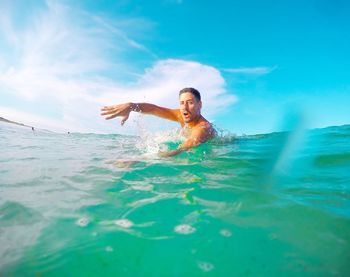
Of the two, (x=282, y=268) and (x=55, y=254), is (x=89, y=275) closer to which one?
(x=55, y=254)

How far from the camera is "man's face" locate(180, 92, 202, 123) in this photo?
7.69 m

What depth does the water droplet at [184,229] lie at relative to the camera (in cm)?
278

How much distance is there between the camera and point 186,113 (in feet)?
25.4

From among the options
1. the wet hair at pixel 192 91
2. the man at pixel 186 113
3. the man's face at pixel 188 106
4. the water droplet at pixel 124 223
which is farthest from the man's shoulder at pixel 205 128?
the water droplet at pixel 124 223

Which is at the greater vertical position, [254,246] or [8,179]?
[8,179]

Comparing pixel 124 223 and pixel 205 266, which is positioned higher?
pixel 124 223

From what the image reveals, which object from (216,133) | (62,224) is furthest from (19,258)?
(216,133)

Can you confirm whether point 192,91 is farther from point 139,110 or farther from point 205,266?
point 205,266

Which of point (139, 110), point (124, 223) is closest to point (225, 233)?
point (124, 223)

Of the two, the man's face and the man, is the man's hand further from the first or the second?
the man's face

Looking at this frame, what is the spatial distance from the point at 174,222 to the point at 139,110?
189 inches

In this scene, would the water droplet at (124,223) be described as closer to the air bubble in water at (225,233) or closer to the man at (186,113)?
the air bubble in water at (225,233)

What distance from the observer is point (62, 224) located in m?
2.97

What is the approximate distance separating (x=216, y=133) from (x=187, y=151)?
6.13 ft
